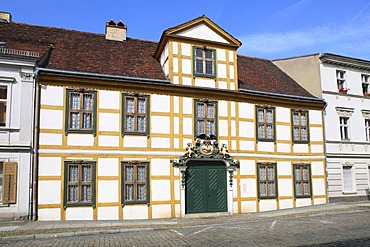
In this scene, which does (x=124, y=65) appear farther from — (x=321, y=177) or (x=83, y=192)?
(x=321, y=177)

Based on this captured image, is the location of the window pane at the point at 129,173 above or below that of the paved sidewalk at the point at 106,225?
above

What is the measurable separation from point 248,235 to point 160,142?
737cm

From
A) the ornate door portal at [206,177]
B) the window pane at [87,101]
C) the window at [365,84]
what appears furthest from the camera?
the window at [365,84]

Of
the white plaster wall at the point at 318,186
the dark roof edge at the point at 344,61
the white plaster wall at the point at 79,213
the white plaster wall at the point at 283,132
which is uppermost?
the dark roof edge at the point at 344,61

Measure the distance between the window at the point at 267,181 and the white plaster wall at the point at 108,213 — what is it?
7739 mm

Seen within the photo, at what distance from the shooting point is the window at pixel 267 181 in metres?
20.5

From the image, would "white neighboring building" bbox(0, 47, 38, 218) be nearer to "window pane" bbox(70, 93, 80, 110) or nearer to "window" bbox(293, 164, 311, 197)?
"window pane" bbox(70, 93, 80, 110)

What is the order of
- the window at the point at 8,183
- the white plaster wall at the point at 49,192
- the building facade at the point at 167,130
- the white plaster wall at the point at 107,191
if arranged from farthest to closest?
1. the white plaster wall at the point at 107,191
2. the building facade at the point at 167,130
3. the white plaster wall at the point at 49,192
4. the window at the point at 8,183

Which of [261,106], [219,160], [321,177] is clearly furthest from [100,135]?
[321,177]

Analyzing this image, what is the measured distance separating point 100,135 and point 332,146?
14107 millimetres

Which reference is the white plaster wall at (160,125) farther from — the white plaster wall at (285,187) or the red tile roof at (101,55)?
the white plaster wall at (285,187)

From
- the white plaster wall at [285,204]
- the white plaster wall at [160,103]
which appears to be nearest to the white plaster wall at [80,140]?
the white plaster wall at [160,103]

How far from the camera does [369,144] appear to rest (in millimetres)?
24797

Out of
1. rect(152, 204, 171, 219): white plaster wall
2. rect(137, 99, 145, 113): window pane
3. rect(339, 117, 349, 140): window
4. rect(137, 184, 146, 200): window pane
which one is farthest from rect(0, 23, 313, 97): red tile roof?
rect(152, 204, 171, 219): white plaster wall
